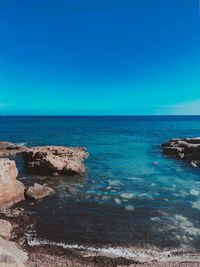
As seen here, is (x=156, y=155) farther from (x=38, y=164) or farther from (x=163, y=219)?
(x=163, y=219)

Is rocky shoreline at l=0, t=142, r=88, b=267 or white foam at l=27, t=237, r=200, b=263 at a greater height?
rocky shoreline at l=0, t=142, r=88, b=267

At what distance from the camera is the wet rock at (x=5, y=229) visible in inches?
741

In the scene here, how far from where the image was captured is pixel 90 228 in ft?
69.4

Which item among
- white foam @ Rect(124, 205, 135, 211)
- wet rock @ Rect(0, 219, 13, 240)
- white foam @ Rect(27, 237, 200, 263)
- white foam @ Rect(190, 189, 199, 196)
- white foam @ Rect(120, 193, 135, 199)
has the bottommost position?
white foam @ Rect(27, 237, 200, 263)

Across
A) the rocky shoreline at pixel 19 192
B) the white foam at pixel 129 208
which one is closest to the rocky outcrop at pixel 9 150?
the rocky shoreline at pixel 19 192

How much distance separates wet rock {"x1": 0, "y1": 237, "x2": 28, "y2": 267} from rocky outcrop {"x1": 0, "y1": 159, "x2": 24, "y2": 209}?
7457mm

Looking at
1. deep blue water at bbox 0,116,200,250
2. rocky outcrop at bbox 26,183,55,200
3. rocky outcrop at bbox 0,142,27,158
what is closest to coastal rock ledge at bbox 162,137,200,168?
deep blue water at bbox 0,116,200,250

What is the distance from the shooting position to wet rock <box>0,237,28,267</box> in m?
13.8

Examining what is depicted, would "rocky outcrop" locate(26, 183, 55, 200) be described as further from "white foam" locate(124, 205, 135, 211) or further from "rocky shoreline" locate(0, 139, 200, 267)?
"white foam" locate(124, 205, 135, 211)

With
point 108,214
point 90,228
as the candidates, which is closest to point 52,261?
point 90,228

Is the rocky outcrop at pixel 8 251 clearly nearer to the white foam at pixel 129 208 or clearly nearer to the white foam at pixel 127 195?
the white foam at pixel 129 208

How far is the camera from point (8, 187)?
25250 mm

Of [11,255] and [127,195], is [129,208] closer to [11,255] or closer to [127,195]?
[127,195]

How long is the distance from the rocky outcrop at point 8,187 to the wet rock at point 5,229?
3.97 meters
